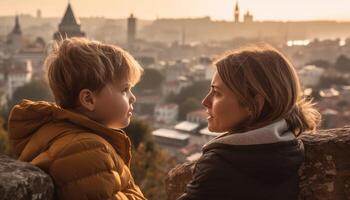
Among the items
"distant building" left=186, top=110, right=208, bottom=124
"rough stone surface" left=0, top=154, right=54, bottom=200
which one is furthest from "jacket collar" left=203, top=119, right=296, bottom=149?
"distant building" left=186, top=110, right=208, bottom=124

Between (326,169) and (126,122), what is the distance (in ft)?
1.71

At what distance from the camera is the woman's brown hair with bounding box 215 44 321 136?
144 centimetres

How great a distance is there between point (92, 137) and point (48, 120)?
0.14 m

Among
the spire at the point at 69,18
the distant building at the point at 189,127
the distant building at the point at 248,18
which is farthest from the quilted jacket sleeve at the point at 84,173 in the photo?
the distant building at the point at 248,18

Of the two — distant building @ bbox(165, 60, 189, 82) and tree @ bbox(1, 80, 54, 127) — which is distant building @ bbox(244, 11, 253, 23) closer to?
distant building @ bbox(165, 60, 189, 82)

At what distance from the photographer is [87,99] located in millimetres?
1491

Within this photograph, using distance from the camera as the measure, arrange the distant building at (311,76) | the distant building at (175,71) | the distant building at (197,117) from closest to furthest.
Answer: the distant building at (197,117), the distant building at (311,76), the distant building at (175,71)

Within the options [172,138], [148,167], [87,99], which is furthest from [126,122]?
[172,138]

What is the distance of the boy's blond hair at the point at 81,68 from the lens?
145 centimetres

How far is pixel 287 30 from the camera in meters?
96.8

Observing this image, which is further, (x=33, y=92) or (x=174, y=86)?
(x=174, y=86)

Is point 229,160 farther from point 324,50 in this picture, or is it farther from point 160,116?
point 324,50

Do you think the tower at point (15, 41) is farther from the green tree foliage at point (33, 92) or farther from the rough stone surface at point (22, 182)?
A: the rough stone surface at point (22, 182)

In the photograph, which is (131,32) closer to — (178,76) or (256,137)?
(178,76)
